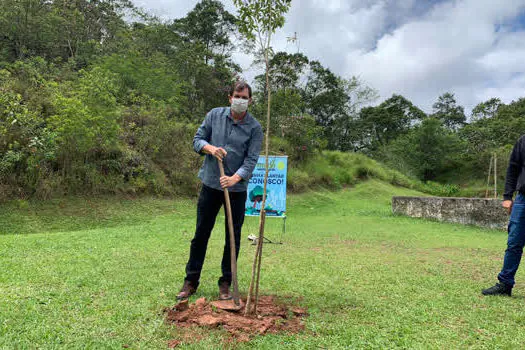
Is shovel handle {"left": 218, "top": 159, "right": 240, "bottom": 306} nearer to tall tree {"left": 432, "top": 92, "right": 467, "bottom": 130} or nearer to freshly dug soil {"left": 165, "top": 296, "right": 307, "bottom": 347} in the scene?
freshly dug soil {"left": 165, "top": 296, "right": 307, "bottom": 347}

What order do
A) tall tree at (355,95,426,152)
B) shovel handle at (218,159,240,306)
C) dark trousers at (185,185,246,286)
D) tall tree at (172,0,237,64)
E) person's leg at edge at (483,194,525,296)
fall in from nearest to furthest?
1. shovel handle at (218,159,240,306)
2. dark trousers at (185,185,246,286)
3. person's leg at edge at (483,194,525,296)
4. tall tree at (172,0,237,64)
5. tall tree at (355,95,426,152)

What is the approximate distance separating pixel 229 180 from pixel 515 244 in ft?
9.54

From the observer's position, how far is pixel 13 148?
9023mm

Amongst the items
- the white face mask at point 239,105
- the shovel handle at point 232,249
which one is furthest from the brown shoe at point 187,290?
the white face mask at point 239,105

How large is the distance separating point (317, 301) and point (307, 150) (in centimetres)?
1736

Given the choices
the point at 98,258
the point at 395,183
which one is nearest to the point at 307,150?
the point at 395,183

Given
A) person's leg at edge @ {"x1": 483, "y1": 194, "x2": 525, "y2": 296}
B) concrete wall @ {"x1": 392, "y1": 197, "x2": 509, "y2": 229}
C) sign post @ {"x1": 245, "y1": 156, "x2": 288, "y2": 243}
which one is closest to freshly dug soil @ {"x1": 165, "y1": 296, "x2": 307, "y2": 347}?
person's leg at edge @ {"x1": 483, "y1": 194, "x2": 525, "y2": 296}

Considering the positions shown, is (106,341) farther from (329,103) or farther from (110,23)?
(329,103)

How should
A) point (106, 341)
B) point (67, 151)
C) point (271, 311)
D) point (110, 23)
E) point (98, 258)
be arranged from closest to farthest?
point (106, 341), point (271, 311), point (98, 258), point (67, 151), point (110, 23)

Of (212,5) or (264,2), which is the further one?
(212,5)

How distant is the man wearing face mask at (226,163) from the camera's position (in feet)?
9.32

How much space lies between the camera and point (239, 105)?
281 cm

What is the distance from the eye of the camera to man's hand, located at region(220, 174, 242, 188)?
2.61m

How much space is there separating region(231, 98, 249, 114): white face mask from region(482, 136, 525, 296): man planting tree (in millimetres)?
2858
